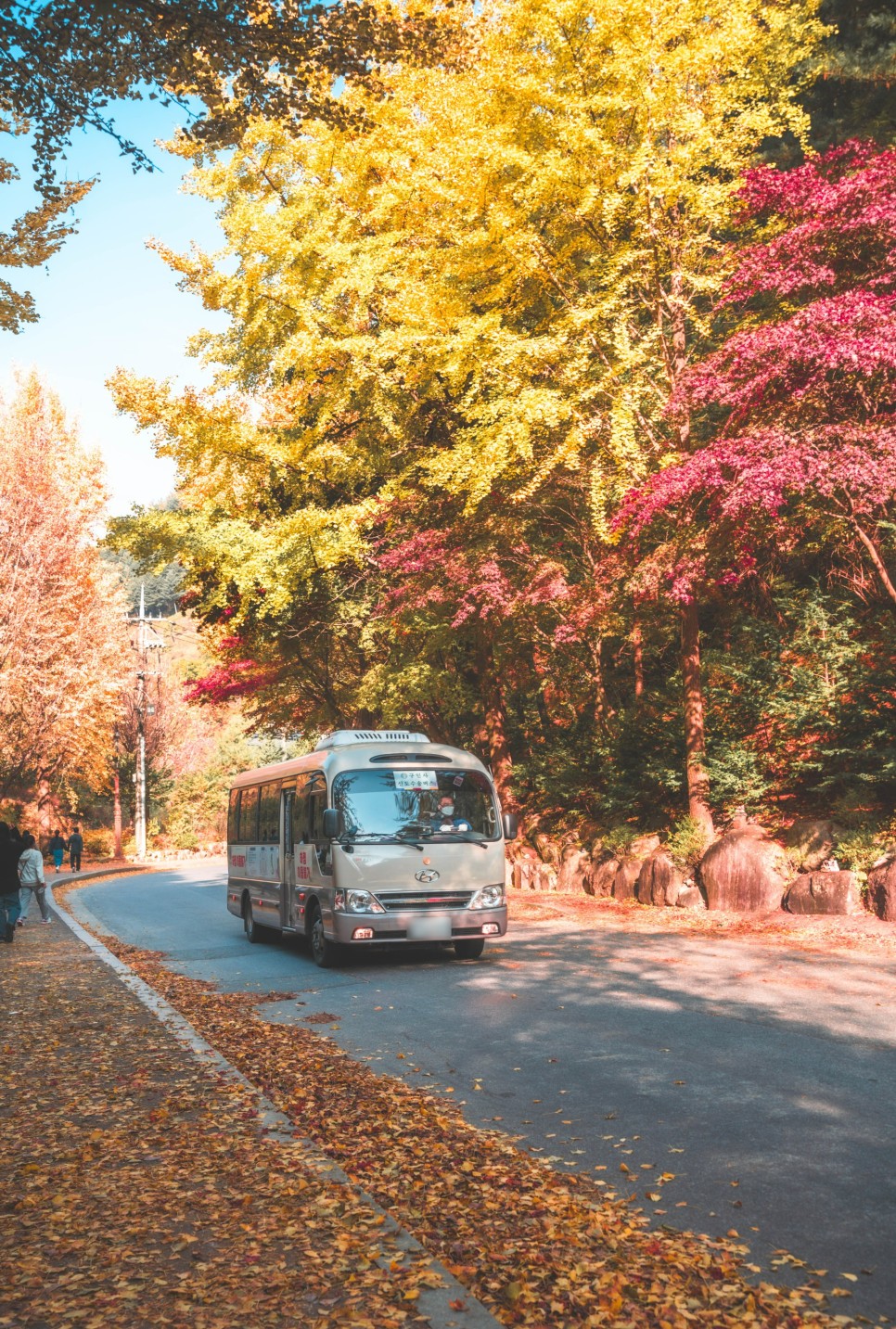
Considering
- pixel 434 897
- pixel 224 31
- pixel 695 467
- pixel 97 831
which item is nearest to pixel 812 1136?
pixel 434 897

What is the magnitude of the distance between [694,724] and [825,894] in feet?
12.7

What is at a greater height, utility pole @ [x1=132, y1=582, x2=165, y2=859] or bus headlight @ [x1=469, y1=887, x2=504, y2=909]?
utility pole @ [x1=132, y1=582, x2=165, y2=859]

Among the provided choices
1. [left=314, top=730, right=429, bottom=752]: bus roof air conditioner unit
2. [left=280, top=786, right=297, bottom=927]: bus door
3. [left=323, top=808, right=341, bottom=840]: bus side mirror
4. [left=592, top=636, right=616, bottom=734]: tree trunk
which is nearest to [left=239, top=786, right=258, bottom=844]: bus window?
[left=280, top=786, right=297, bottom=927]: bus door

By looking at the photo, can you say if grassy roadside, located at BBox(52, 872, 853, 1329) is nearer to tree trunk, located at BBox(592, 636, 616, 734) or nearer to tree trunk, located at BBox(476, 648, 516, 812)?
tree trunk, located at BBox(592, 636, 616, 734)

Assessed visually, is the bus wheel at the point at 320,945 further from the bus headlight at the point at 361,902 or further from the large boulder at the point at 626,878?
the large boulder at the point at 626,878

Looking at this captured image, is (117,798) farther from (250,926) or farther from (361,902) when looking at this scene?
(361,902)

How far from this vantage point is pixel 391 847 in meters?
12.4

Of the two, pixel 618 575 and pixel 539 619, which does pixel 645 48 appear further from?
pixel 539 619

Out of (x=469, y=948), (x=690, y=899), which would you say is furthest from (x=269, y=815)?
(x=690, y=899)

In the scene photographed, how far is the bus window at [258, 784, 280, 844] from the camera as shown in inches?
606

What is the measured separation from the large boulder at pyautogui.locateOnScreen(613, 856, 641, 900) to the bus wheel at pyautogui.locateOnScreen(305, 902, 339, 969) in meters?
6.14

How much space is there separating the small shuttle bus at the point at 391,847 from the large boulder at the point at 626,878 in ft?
16.4

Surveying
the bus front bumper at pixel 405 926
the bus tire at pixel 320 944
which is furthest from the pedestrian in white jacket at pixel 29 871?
the bus front bumper at pixel 405 926

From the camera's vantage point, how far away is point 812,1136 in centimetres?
564
